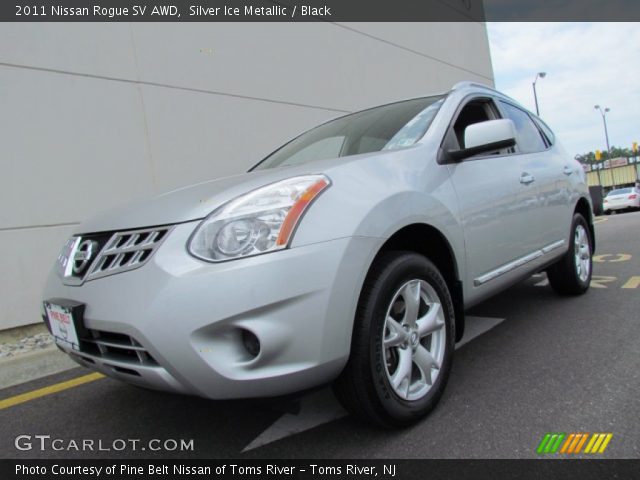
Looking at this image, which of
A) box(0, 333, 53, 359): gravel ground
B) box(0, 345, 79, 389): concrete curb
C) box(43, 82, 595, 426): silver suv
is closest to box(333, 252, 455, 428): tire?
box(43, 82, 595, 426): silver suv

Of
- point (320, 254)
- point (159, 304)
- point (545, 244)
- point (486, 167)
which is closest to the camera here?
point (159, 304)

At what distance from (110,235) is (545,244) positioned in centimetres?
278

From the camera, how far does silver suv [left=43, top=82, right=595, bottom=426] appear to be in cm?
151

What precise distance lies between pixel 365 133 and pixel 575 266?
7.61 feet

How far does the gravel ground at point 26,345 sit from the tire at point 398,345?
3.32 meters

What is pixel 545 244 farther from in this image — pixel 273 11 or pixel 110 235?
pixel 273 11

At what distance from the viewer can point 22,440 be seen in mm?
2195

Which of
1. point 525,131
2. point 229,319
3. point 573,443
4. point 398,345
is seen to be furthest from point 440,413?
point 525,131

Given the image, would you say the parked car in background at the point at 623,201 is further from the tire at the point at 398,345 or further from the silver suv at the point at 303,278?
the tire at the point at 398,345

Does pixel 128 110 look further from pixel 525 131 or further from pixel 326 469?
pixel 326 469

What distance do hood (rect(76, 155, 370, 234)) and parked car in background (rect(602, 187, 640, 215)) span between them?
21.5m

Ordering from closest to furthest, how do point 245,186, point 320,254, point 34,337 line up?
point 320,254 < point 245,186 < point 34,337

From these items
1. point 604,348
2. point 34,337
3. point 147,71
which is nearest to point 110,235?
point 604,348

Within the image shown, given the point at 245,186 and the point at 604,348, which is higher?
the point at 245,186
